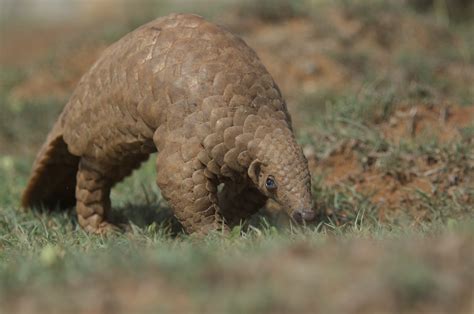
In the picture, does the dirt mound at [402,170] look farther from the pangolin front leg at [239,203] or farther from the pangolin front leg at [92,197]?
the pangolin front leg at [92,197]

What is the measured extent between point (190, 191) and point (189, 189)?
0.01m

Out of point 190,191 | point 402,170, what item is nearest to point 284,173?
point 190,191

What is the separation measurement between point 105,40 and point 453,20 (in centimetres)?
560

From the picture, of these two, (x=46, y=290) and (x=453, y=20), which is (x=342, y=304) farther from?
(x=453, y=20)

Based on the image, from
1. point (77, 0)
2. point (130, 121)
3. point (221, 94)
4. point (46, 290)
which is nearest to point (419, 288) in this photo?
point (46, 290)

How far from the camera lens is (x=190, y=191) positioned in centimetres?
453

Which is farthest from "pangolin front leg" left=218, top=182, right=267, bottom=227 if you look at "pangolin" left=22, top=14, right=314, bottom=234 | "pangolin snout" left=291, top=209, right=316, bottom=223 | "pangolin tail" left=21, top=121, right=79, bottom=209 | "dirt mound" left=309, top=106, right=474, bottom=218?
"pangolin tail" left=21, top=121, right=79, bottom=209

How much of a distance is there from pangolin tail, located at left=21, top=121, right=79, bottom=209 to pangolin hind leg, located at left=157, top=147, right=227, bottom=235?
134cm

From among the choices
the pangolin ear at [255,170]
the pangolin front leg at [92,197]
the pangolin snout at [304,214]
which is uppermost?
the pangolin ear at [255,170]

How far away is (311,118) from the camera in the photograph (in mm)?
7930

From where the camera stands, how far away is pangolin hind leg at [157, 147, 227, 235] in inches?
178

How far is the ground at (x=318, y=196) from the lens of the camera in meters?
2.80

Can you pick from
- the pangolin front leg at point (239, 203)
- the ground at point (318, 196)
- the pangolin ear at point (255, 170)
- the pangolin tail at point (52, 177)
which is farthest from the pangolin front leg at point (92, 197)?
the pangolin ear at point (255, 170)

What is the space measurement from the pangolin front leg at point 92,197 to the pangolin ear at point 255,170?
1.32m
